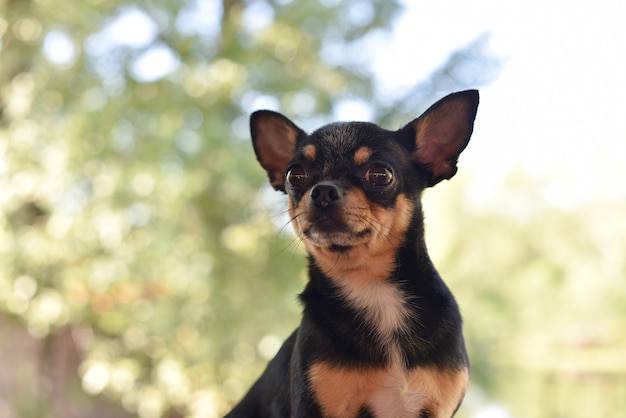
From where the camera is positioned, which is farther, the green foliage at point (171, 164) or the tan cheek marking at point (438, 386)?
the green foliage at point (171, 164)

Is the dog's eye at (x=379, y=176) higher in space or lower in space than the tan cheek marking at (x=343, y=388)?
A: higher

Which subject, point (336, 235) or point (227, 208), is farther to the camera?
point (227, 208)

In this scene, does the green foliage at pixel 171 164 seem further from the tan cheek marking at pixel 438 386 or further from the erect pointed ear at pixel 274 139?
the tan cheek marking at pixel 438 386

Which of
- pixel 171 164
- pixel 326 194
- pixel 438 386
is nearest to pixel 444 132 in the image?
pixel 326 194

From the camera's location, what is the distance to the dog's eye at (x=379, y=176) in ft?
3.95

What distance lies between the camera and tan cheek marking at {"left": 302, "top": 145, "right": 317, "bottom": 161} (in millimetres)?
1274

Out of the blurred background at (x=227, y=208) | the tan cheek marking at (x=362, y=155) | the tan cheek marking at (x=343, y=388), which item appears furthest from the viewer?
the blurred background at (x=227, y=208)

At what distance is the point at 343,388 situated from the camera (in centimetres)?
113

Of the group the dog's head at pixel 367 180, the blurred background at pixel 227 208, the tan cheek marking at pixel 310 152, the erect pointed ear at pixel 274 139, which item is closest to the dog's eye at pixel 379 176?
the dog's head at pixel 367 180

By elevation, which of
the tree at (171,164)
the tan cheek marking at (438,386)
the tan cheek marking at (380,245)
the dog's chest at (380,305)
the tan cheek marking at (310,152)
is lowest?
the tan cheek marking at (438,386)

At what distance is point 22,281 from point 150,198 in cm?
80

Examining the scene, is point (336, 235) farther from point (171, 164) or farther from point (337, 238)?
point (171, 164)

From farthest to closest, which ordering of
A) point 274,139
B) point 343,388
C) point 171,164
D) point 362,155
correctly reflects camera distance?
point 171,164, point 274,139, point 362,155, point 343,388

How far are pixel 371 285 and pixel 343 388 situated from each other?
21 centimetres
